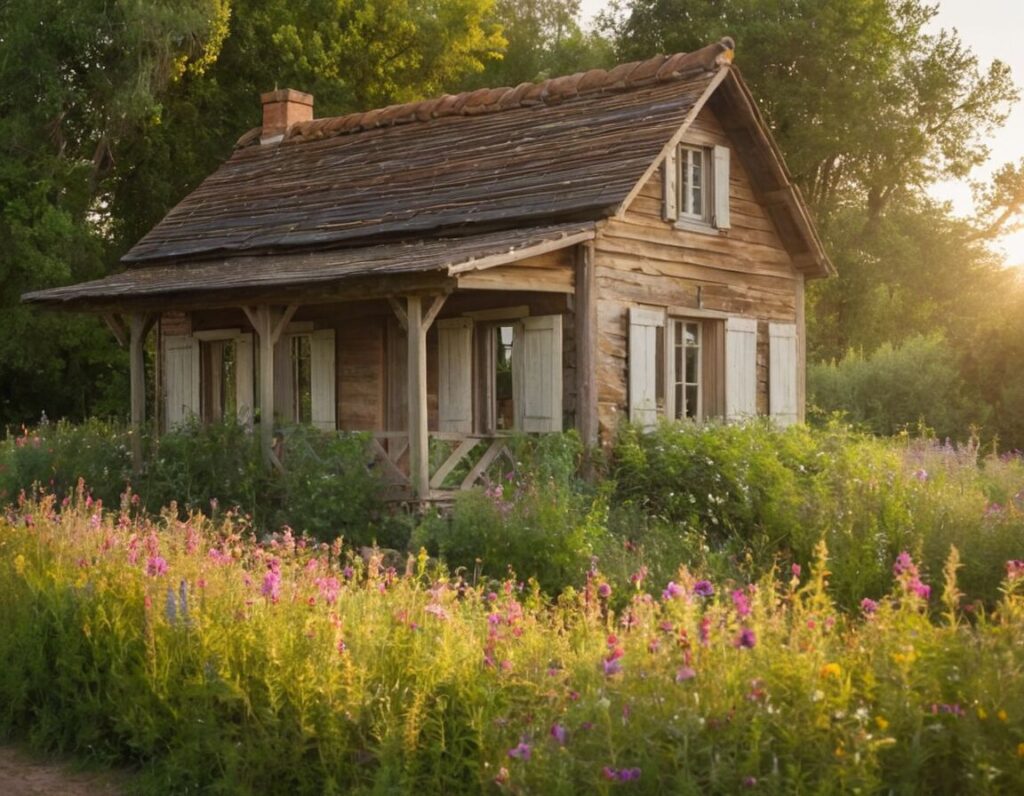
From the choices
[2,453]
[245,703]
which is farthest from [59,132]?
[245,703]

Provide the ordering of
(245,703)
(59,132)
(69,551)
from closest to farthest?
(245,703) < (69,551) < (59,132)

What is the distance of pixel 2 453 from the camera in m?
18.7

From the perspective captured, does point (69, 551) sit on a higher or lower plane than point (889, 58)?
lower

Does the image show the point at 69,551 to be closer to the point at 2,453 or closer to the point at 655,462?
the point at 655,462

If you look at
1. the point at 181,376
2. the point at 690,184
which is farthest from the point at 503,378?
the point at 181,376

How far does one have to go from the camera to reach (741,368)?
17.5 metres

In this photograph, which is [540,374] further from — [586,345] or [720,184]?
[720,184]

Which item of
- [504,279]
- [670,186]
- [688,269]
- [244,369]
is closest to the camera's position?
[504,279]

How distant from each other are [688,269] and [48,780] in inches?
462

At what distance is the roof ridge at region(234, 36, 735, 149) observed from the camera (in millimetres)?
16656

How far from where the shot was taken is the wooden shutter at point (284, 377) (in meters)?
18.2

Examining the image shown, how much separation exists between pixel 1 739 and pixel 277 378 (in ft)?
36.9

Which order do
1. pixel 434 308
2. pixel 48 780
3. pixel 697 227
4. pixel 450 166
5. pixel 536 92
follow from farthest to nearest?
pixel 536 92
pixel 450 166
pixel 697 227
pixel 434 308
pixel 48 780

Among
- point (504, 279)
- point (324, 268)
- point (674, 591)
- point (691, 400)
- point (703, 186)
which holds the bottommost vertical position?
point (674, 591)
